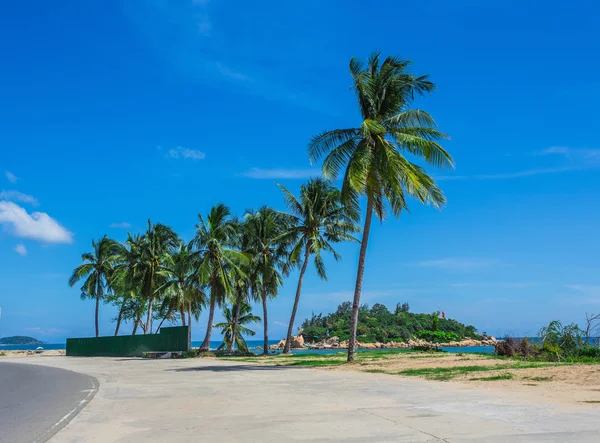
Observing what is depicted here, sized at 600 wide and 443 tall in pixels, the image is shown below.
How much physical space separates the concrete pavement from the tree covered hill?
2476 inches

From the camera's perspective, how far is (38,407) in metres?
10.6

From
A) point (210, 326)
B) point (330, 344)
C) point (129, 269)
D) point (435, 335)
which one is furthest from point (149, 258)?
point (330, 344)

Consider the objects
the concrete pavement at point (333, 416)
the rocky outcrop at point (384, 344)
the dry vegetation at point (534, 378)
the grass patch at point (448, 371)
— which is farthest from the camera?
the rocky outcrop at point (384, 344)

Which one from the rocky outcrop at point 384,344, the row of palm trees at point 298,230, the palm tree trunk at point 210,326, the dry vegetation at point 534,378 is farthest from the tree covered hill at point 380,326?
the dry vegetation at point 534,378

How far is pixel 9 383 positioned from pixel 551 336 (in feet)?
61.8

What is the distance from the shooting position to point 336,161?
72.6ft

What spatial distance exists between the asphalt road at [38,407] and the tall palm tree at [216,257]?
1950 cm

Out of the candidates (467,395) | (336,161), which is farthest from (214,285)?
(467,395)

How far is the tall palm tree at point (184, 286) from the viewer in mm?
37500

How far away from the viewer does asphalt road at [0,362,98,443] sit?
7591 millimetres

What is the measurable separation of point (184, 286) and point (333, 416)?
34.5 meters

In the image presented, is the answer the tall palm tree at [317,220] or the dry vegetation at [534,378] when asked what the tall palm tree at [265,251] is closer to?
the tall palm tree at [317,220]

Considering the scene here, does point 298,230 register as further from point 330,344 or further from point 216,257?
point 330,344

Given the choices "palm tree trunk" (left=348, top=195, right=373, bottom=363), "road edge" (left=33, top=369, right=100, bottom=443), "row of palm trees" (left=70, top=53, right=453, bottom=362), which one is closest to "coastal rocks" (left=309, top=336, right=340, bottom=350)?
"row of palm trees" (left=70, top=53, right=453, bottom=362)
